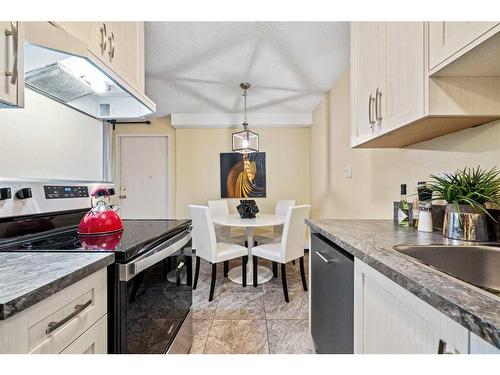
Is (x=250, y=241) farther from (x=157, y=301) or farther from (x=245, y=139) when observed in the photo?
(x=157, y=301)

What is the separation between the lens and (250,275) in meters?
2.54

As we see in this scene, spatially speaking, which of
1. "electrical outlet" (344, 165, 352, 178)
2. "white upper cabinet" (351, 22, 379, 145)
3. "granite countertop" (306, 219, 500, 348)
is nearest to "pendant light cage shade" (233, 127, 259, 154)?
"electrical outlet" (344, 165, 352, 178)

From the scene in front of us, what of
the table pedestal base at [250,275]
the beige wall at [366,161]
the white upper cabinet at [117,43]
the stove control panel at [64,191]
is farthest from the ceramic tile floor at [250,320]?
the white upper cabinet at [117,43]

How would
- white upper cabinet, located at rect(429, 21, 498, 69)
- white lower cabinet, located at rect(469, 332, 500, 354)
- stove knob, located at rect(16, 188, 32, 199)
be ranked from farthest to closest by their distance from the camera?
stove knob, located at rect(16, 188, 32, 199), white upper cabinet, located at rect(429, 21, 498, 69), white lower cabinet, located at rect(469, 332, 500, 354)

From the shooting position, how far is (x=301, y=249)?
2367 millimetres

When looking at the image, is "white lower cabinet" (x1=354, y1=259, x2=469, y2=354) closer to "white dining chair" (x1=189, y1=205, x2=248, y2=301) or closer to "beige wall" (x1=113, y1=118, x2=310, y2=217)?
"white dining chair" (x1=189, y1=205, x2=248, y2=301)

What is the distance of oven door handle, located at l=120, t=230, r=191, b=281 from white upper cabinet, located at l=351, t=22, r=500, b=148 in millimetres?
1227

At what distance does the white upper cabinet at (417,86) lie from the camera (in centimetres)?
86

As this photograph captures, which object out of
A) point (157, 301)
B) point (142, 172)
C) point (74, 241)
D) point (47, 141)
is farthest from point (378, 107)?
point (142, 172)

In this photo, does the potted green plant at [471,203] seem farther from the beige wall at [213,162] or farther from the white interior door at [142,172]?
the white interior door at [142,172]

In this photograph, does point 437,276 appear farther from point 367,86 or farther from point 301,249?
point 301,249

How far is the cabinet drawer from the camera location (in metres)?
0.62

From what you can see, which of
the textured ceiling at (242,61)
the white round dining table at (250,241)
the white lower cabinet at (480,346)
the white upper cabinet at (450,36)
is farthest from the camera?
the white round dining table at (250,241)

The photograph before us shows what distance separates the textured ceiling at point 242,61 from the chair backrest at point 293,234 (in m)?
1.47
